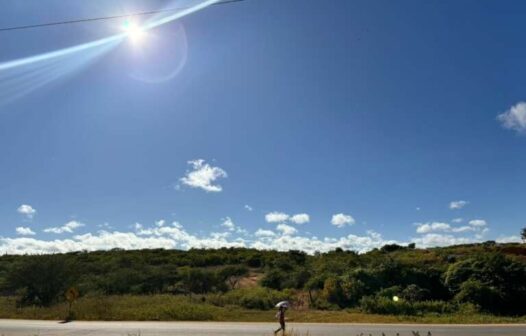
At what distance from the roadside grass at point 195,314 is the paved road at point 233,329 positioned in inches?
102

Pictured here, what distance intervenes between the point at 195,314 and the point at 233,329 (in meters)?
7.12

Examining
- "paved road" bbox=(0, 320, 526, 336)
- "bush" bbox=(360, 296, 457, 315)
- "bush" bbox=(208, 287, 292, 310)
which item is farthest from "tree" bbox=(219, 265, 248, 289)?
"paved road" bbox=(0, 320, 526, 336)

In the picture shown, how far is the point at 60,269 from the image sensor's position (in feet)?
141

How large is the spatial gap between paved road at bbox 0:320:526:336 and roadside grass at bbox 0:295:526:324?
2.60 metres

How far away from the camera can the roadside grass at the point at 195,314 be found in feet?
87.4

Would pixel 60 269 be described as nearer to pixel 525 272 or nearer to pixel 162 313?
pixel 162 313

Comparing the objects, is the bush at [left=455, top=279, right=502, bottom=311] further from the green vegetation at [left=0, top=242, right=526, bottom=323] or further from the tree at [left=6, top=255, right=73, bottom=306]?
the tree at [left=6, top=255, right=73, bottom=306]

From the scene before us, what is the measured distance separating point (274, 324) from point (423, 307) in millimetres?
9847

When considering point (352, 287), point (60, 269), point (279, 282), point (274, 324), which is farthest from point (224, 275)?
point (274, 324)

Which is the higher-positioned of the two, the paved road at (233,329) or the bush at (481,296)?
the bush at (481,296)

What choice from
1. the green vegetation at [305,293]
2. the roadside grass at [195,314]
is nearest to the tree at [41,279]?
the green vegetation at [305,293]

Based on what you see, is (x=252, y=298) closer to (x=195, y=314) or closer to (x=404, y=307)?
(x=195, y=314)

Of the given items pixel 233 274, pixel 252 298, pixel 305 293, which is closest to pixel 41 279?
pixel 233 274

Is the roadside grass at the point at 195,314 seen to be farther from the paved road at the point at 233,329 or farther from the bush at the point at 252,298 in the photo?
the paved road at the point at 233,329
